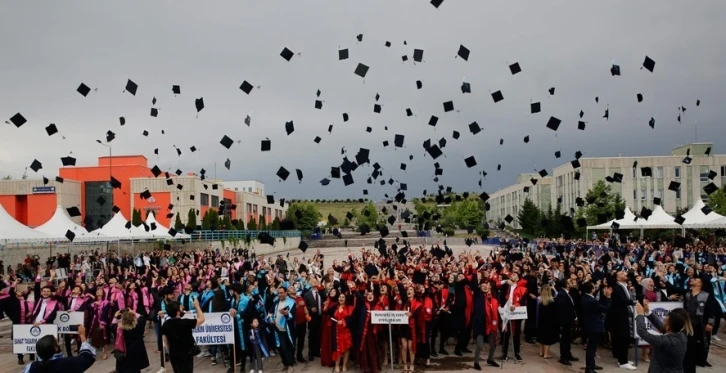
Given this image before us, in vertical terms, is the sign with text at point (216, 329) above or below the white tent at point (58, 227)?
below

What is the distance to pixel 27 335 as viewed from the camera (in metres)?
9.90

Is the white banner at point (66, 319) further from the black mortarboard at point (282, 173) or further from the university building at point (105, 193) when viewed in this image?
the university building at point (105, 193)

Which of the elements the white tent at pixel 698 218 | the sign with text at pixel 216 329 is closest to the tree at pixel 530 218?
the white tent at pixel 698 218

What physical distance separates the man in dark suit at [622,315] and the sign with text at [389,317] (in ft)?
12.0

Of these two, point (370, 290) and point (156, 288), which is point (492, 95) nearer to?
point (370, 290)

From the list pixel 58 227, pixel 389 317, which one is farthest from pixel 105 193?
pixel 389 317

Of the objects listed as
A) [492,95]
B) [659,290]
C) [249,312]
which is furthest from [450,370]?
[492,95]

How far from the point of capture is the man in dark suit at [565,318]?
10.3m

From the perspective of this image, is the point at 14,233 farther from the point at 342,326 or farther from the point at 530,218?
the point at 530,218

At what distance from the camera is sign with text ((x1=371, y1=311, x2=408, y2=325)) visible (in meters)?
9.52

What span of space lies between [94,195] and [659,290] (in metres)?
64.2

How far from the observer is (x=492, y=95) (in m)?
17.5

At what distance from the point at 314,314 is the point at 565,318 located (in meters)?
4.46

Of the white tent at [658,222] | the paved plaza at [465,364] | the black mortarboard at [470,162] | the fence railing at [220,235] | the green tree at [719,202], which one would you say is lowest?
the paved plaza at [465,364]
